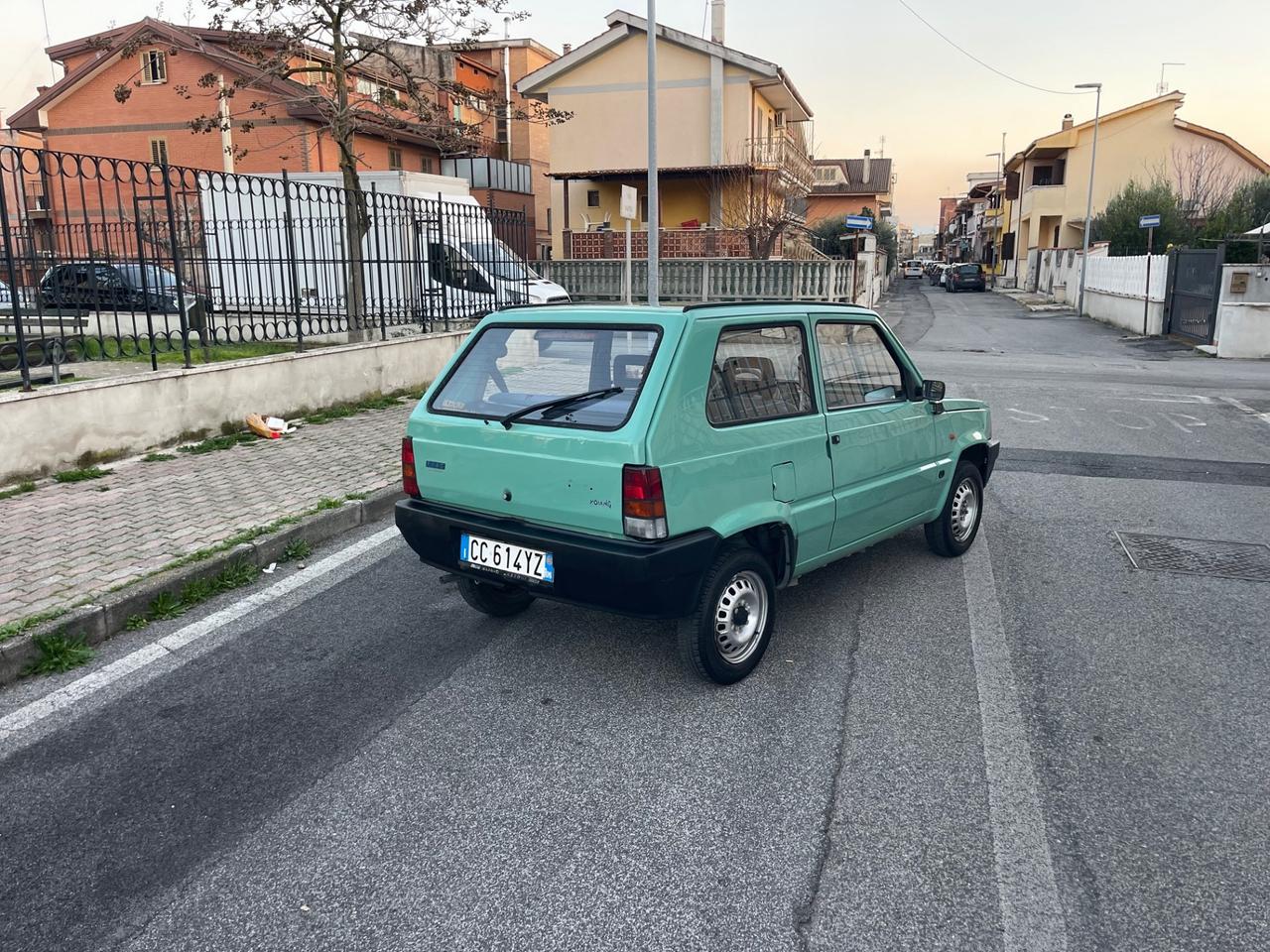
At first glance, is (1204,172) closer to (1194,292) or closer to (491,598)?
(1194,292)

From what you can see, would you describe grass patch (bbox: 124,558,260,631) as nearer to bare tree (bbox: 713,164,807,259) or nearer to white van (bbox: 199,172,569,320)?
white van (bbox: 199,172,569,320)

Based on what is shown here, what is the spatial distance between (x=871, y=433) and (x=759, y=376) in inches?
36.5

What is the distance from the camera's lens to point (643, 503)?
3.86 m

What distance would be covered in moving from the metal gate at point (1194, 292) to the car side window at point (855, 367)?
65.7 ft

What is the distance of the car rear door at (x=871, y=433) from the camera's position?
483 cm

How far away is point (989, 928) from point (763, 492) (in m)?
2.04

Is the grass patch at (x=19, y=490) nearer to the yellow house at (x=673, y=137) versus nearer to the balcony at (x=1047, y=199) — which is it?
the yellow house at (x=673, y=137)

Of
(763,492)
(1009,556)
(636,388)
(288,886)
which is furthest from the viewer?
(1009,556)

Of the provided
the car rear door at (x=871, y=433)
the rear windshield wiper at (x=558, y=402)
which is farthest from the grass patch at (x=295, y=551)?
the car rear door at (x=871, y=433)

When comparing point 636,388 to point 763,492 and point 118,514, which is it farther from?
point 118,514

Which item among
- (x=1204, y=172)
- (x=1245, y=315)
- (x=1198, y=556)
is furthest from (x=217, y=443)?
(x=1204, y=172)

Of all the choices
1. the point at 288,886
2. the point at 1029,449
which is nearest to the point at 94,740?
the point at 288,886

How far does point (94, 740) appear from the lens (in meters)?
3.79

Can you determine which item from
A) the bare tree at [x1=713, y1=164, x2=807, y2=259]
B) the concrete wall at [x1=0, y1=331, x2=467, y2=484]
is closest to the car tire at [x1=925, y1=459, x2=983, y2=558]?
the concrete wall at [x1=0, y1=331, x2=467, y2=484]
